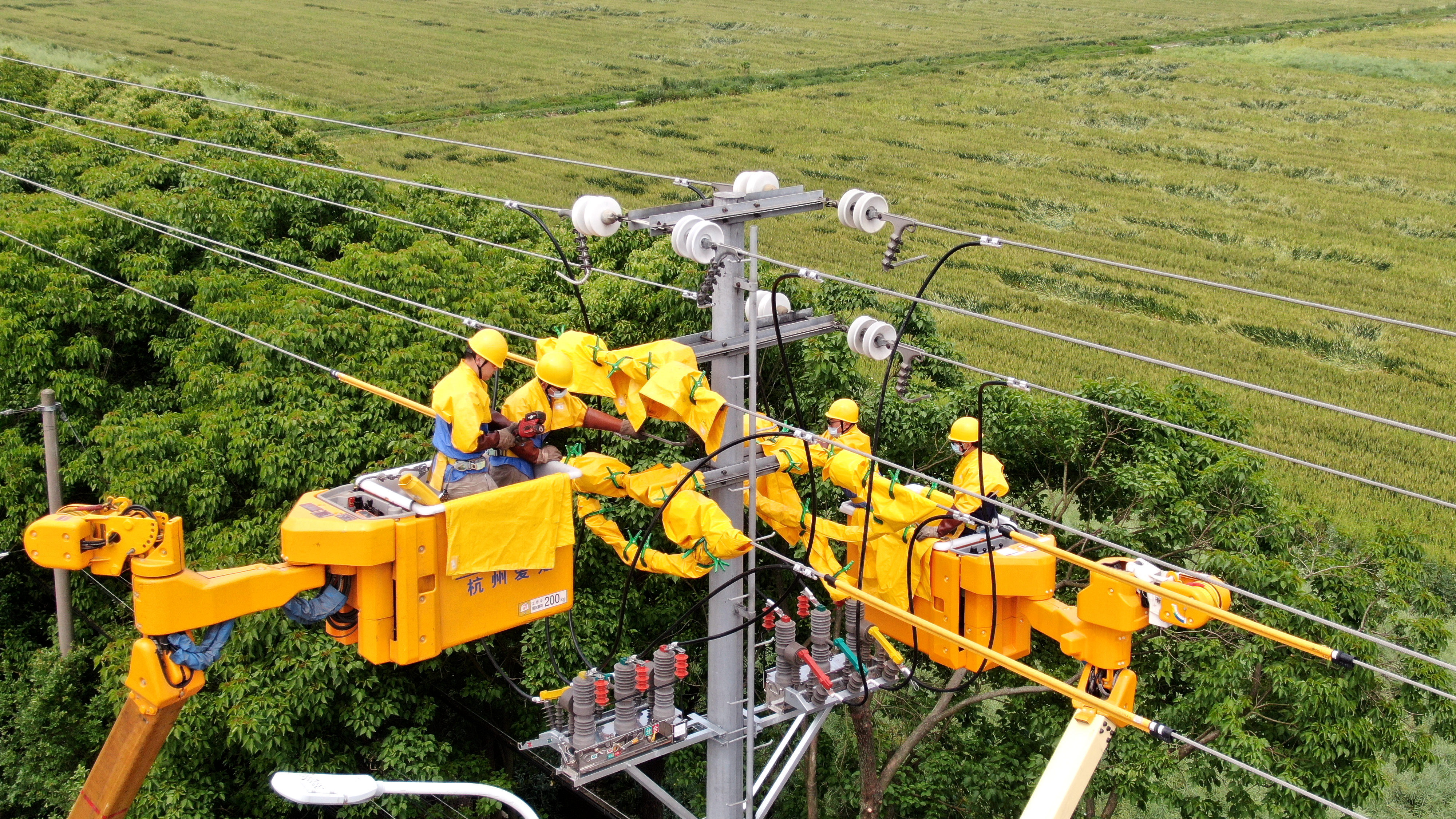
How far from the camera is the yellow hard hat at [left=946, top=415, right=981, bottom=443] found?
10383mm

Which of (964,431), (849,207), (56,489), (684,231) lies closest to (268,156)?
(56,489)

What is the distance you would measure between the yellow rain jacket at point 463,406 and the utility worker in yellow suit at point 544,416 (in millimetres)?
258

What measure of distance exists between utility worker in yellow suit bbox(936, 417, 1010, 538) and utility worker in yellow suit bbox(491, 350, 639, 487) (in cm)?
237

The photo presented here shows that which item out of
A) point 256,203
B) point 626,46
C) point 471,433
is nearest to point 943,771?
point 471,433

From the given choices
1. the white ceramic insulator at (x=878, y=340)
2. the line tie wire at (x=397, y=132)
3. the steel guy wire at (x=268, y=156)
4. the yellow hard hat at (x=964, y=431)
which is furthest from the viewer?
the steel guy wire at (x=268, y=156)

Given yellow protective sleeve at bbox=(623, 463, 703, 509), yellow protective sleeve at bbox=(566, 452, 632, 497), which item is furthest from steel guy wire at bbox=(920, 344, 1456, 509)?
yellow protective sleeve at bbox=(566, 452, 632, 497)

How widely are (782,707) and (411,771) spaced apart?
223 inches

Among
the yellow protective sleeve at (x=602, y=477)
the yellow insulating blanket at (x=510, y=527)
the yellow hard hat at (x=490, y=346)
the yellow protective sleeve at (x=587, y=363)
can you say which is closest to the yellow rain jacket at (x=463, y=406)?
the yellow hard hat at (x=490, y=346)

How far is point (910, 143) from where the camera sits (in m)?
43.5

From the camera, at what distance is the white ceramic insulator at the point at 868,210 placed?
9.12 m

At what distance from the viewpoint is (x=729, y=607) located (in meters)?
10.4

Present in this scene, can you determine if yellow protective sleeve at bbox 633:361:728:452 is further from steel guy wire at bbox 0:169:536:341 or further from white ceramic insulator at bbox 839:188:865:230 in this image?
steel guy wire at bbox 0:169:536:341

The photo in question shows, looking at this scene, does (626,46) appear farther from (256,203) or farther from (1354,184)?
(256,203)

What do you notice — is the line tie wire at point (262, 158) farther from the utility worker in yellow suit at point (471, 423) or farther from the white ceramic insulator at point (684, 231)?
the white ceramic insulator at point (684, 231)
